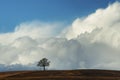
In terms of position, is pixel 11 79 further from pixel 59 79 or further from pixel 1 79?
pixel 59 79

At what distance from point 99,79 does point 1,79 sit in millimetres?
39791

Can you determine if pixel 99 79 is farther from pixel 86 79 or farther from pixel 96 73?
pixel 96 73

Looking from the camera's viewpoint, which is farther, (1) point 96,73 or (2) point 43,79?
(1) point 96,73

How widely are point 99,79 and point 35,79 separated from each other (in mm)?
26075

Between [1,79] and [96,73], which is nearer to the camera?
[1,79]

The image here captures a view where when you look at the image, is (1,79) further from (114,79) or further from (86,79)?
(114,79)

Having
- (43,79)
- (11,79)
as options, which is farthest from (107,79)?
(11,79)

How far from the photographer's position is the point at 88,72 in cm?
16100

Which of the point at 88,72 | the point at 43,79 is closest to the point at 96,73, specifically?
the point at 88,72

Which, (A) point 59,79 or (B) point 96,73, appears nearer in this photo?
(A) point 59,79

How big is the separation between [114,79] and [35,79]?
32151 mm

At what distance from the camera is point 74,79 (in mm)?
128500

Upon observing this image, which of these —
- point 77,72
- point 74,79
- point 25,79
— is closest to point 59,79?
point 74,79

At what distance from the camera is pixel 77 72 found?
16062cm
